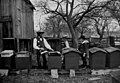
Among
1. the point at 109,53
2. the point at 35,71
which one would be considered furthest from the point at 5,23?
the point at 109,53

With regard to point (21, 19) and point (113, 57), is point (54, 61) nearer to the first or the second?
point (113, 57)

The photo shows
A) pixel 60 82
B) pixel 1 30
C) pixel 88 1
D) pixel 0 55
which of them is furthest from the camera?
pixel 88 1

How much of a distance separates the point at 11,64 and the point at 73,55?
8.62 ft

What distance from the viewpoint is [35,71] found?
6.40 m

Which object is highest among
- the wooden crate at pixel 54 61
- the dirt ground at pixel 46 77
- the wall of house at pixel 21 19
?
the wall of house at pixel 21 19

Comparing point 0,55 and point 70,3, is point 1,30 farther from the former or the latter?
point 70,3

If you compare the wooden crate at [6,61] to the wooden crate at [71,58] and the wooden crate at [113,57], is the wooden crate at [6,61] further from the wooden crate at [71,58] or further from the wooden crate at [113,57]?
the wooden crate at [113,57]

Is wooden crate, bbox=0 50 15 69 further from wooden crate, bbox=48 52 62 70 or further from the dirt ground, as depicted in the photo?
wooden crate, bbox=48 52 62 70

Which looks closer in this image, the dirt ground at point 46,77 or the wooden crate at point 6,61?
the dirt ground at point 46,77

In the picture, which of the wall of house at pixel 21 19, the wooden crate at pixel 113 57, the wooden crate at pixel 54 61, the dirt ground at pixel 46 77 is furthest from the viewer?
the wall of house at pixel 21 19

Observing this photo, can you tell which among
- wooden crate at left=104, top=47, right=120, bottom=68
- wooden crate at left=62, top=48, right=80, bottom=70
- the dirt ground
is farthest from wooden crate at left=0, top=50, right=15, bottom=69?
wooden crate at left=104, top=47, right=120, bottom=68

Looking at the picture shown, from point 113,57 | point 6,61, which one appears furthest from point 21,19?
point 113,57

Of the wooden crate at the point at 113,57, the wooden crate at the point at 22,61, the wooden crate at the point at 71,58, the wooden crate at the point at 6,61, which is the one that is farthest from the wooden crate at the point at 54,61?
the wooden crate at the point at 113,57

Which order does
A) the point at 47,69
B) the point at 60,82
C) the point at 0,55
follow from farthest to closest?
the point at 47,69
the point at 0,55
the point at 60,82
